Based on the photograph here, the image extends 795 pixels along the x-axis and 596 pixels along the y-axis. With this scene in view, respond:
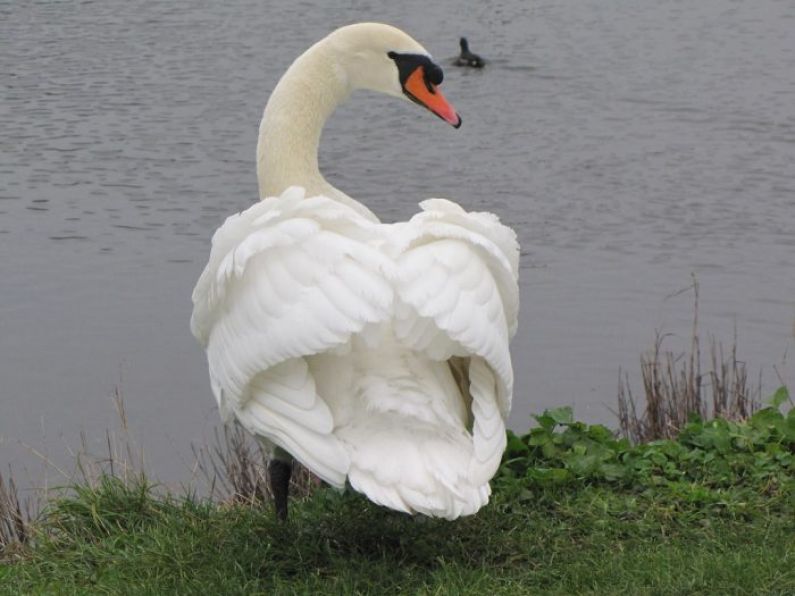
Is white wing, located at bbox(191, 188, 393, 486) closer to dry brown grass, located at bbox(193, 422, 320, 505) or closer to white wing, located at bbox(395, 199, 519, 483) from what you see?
white wing, located at bbox(395, 199, 519, 483)

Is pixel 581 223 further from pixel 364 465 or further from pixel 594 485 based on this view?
pixel 364 465

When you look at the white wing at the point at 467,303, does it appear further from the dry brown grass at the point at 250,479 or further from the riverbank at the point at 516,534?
the dry brown grass at the point at 250,479

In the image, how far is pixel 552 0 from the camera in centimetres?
1870

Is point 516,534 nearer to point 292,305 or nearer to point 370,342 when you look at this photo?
point 370,342

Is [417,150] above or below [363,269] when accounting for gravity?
below

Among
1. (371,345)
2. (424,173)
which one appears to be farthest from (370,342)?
(424,173)

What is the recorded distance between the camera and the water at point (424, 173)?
845 cm

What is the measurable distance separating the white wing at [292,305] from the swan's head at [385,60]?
1.26 meters

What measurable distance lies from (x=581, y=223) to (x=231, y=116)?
4150mm

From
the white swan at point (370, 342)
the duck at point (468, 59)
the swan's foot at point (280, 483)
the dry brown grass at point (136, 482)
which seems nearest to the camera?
the white swan at point (370, 342)

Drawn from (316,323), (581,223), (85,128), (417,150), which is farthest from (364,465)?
(85,128)

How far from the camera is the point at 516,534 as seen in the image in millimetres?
4848

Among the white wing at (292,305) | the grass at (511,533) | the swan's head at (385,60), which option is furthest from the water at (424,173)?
the white wing at (292,305)

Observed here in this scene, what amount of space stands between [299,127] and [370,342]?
151 centimetres
